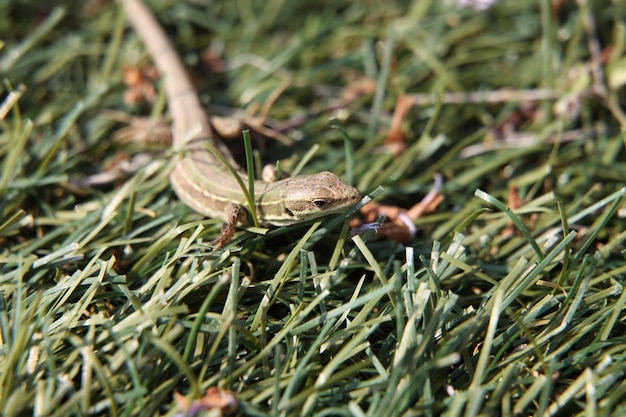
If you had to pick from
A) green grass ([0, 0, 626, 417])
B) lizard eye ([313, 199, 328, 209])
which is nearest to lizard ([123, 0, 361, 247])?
lizard eye ([313, 199, 328, 209])

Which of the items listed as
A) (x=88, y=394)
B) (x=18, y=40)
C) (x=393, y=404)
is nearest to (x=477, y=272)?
(x=393, y=404)

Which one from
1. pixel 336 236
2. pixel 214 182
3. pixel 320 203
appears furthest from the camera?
A: pixel 214 182

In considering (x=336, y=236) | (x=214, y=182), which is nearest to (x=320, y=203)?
(x=336, y=236)

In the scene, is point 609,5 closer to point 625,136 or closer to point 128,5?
point 625,136

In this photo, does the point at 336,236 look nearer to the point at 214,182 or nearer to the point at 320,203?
the point at 320,203

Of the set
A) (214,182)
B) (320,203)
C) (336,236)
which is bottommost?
(336,236)

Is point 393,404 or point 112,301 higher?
point 112,301
